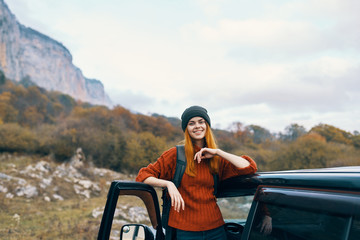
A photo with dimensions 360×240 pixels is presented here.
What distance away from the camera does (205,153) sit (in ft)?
6.81

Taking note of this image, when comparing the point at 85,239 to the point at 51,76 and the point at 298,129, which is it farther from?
the point at 51,76

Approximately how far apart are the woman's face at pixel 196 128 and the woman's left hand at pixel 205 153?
180 millimetres

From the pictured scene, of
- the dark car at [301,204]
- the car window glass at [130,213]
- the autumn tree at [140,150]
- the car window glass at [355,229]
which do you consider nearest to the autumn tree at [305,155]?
the autumn tree at [140,150]

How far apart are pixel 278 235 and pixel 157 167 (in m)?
1.01

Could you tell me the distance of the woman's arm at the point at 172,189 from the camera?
186cm

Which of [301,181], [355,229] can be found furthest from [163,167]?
[355,229]

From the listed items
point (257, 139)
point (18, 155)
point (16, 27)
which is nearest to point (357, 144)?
point (257, 139)

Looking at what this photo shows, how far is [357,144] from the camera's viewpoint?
29453mm

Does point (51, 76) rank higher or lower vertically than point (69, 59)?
lower

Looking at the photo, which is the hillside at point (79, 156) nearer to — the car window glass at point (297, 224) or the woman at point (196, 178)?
the woman at point (196, 178)

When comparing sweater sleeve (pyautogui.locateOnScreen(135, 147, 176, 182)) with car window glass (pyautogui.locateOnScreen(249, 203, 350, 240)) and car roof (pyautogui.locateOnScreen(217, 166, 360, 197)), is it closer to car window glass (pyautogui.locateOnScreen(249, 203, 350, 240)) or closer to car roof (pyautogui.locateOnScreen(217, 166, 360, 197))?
car roof (pyautogui.locateOnScreen(217, 166, 360, 197))

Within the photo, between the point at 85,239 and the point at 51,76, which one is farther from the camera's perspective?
the point at 51,76

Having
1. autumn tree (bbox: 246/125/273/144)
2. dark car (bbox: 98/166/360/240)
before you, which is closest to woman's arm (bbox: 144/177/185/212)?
dark car (bbox: 98/166/360/240)

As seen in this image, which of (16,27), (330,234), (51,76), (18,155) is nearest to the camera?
(330,234)
